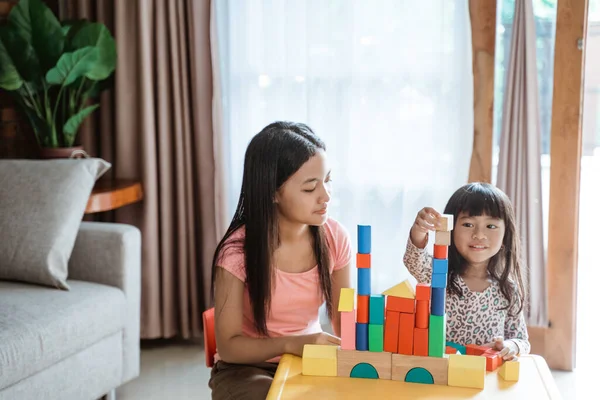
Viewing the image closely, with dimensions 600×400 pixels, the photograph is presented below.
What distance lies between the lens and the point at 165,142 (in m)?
3.00

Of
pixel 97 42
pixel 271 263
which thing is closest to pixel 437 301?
pixel 271 263

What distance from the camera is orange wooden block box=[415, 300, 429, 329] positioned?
1.42 metres

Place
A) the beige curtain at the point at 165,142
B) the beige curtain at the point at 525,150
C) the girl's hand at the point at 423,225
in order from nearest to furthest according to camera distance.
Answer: the girl's hand at the point at 423,225, the beige curtain at the point at 525,150, the beige curtain at the point at 165,142

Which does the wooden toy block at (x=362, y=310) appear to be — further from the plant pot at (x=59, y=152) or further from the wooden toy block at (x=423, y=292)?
the plant pot at (x=59, y=152)

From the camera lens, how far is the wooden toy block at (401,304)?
1434 millimetres

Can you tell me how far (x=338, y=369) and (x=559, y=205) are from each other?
1546 millimetres

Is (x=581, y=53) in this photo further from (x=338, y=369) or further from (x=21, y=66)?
(x=21, y=66)

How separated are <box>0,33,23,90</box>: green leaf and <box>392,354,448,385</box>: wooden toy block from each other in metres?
1.92

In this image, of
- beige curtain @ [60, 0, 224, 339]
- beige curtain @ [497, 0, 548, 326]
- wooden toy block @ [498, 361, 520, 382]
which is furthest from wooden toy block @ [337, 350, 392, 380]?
beige curtain @ [60, 0, 224, 339]

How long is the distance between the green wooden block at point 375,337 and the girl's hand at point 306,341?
132 millimetres

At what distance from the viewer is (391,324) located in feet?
4.73

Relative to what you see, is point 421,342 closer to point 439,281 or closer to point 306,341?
point 439,281

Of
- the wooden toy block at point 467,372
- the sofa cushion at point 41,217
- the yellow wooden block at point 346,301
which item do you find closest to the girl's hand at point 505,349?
the wooden toy block at point 467,372

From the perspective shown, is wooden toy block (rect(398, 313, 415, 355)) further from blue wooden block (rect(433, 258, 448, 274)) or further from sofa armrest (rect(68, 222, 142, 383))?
sofa armrest (rect(68, 222, 142, 383))
